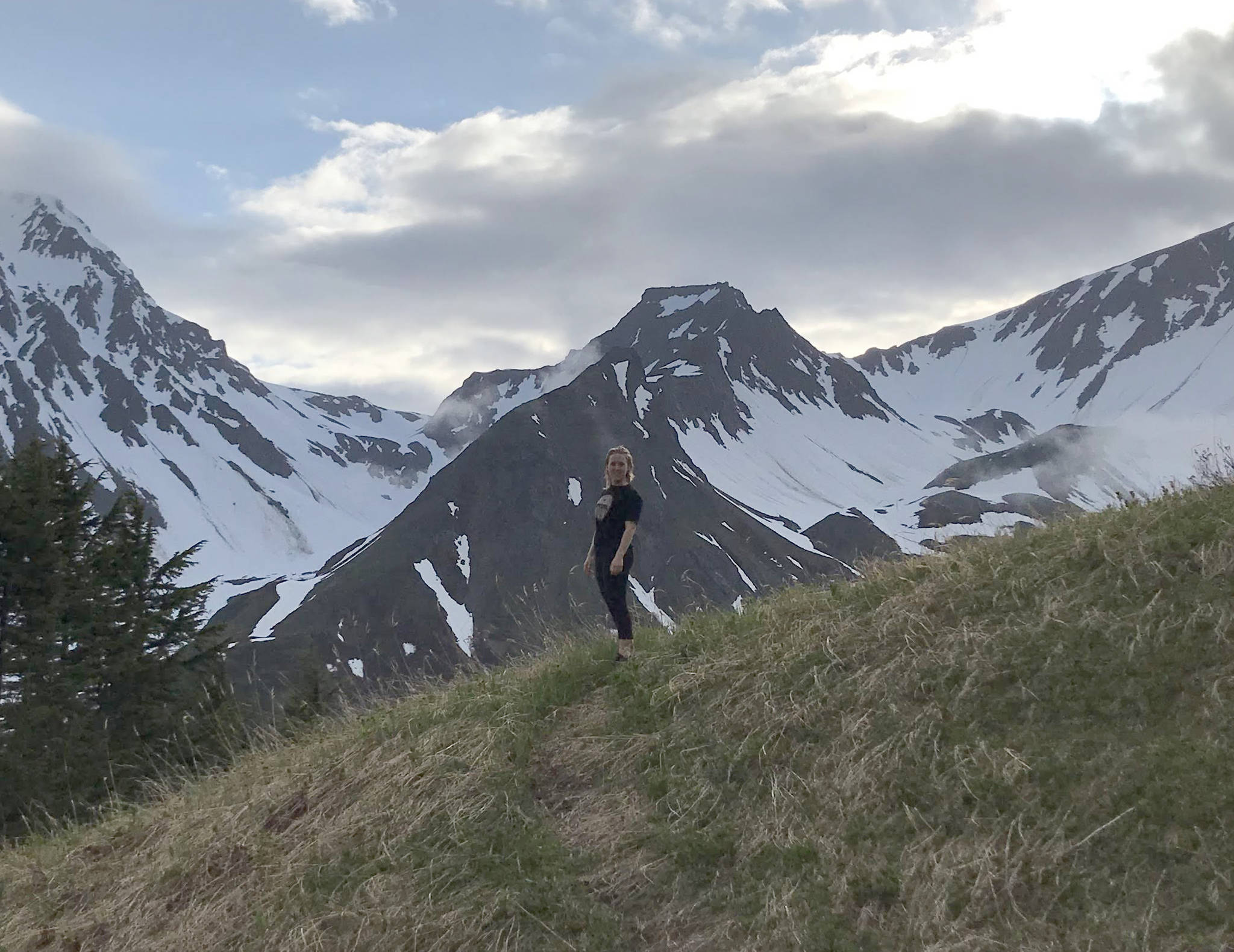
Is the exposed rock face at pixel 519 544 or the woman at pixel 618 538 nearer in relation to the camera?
the woman at pixel 618 538

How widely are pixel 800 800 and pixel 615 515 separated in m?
3.89

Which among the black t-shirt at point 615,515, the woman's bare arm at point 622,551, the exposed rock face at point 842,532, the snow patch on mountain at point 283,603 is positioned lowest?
the exposed rock face at point 842,532

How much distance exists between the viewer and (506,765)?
7.52m

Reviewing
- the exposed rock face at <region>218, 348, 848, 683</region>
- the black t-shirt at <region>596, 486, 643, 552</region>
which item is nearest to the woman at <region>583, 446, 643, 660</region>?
the black t-shirt at <region>596, 486, 643, 552</region>

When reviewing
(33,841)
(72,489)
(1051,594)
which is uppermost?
(72,489)

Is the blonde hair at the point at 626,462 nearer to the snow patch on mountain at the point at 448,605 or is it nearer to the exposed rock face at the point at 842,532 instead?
the snow patch on mountain at the point at 448,605

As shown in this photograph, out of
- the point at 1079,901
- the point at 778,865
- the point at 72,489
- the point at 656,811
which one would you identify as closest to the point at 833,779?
the point at 778,865

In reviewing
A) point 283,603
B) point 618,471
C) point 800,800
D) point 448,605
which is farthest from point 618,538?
point 283,603

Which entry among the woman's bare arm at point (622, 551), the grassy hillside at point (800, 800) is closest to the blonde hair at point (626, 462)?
the woman's bare arm at point (622, 551)

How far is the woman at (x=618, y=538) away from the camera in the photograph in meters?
9.23

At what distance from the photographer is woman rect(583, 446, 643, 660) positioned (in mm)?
9234

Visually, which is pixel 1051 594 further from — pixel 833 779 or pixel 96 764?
pixel 96 764

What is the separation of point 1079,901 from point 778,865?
168 centimetres

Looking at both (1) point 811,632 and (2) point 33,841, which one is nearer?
(1) point 811,632
